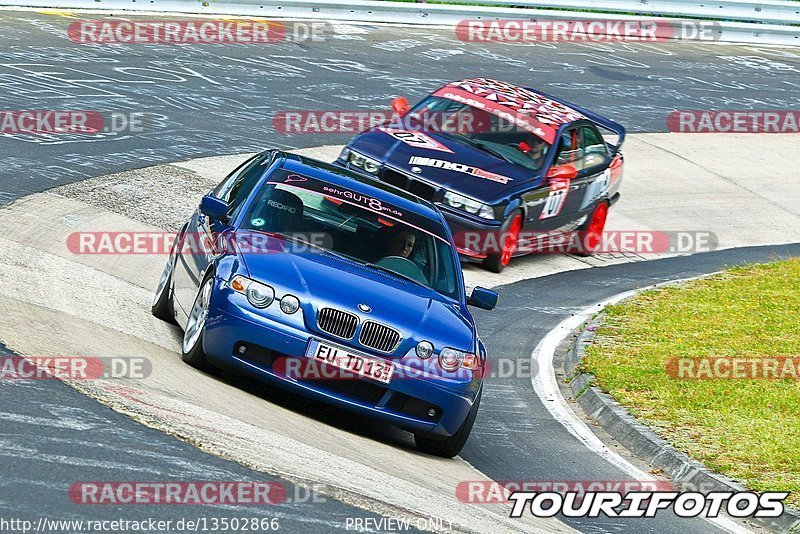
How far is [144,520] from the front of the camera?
5391mm

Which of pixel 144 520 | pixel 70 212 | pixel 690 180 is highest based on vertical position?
pixel 144 520

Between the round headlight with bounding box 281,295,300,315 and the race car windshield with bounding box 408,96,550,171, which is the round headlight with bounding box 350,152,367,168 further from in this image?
the round headlight with bounding box 281,295,300,315

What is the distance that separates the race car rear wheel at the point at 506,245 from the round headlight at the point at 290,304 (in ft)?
20.8

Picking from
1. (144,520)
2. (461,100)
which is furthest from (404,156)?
(144,520)

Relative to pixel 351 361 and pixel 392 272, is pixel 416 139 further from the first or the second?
pixel 351 361

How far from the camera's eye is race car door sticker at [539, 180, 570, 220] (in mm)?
14750

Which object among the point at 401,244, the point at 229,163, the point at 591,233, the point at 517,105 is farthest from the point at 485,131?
the point at 401,244

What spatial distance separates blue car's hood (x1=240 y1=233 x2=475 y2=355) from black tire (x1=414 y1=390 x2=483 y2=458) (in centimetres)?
42

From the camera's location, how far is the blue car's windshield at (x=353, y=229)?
8.80m

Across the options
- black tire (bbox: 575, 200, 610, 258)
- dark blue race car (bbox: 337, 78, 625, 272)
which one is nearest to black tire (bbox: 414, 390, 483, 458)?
dark blue race car (bbox: 337, 78, 625, 272)

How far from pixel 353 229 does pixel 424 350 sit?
141 centimetres

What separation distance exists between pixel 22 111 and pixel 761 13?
18.7m

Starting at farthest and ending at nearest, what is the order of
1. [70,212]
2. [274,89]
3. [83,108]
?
[274,89] < [83,108] < [70,212]

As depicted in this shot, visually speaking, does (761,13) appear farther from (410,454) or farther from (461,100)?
(410,454)
